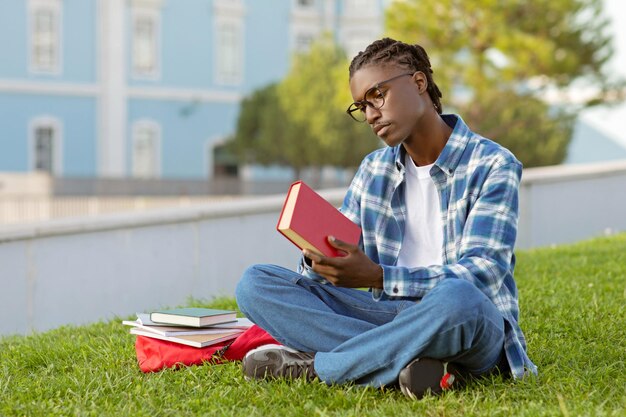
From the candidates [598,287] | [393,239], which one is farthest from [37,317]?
[393,239]

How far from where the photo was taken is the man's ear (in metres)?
3.60

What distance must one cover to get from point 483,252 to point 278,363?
0.91 m

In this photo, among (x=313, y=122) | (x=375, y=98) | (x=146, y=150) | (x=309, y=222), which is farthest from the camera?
(x=146, y=150)

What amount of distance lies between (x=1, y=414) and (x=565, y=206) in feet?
26.1

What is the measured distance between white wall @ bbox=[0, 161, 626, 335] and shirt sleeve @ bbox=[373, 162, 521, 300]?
4000 mm

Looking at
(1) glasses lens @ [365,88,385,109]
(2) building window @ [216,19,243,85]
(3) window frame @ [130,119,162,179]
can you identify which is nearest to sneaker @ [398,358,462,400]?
(1) glasses lens @ [365,88,385,109]

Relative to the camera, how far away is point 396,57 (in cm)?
359

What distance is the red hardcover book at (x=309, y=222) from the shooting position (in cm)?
325

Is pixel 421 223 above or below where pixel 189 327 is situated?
above

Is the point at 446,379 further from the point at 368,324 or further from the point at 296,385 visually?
the point at 296,385

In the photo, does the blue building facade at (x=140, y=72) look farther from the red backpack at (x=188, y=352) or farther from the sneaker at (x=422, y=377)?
the sneaker at (x=422, y=377)

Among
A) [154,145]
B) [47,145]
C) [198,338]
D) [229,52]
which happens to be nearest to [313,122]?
[154,145]

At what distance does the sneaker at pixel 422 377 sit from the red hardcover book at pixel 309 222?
46cm

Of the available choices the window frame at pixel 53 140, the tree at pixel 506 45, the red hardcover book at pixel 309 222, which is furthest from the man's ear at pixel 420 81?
the window frame at pixel 53 140
